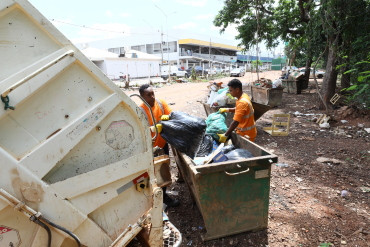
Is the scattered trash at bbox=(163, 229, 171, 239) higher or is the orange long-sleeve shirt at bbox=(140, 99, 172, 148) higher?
the orange long-sleeve shirt at bbox=(140, 99, 172, 148)

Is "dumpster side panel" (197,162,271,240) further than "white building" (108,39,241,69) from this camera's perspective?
No

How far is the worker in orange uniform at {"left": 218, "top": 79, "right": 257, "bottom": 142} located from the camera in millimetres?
3104

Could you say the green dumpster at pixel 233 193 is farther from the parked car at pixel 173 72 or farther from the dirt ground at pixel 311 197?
the parked car at pixel 173 72

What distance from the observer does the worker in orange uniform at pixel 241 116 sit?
3.10 m

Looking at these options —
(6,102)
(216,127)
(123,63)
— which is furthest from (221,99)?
(123,63)

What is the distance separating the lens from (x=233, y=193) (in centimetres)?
233

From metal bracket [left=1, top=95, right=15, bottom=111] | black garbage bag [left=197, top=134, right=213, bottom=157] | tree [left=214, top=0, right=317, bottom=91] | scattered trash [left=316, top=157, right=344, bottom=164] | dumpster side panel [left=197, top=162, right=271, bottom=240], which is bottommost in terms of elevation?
scattered trash [left=316, top=157, right=344, bottom=164]

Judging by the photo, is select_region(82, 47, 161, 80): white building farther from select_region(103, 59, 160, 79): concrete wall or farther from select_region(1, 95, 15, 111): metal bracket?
select_region(1, 95, 15, 111): metal bracket

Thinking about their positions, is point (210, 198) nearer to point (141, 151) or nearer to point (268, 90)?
point (141, 151)

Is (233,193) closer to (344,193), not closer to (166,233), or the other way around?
(166,233)

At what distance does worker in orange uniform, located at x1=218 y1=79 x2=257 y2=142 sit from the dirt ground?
969mm

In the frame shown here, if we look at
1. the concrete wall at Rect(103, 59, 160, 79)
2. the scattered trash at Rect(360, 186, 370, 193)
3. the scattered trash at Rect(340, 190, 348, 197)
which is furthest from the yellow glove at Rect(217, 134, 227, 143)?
the concrete wall at Rect(103, 59, 160, 79)

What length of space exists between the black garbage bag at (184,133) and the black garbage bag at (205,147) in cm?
15

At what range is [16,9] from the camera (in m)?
1.16
